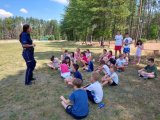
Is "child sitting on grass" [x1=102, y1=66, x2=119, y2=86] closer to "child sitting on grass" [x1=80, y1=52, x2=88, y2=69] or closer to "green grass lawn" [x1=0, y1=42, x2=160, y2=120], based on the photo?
"green grass lawn" [x1=0, y1=42, x2=160, y2=120]

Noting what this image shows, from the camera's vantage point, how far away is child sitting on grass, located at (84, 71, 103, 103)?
626 cm

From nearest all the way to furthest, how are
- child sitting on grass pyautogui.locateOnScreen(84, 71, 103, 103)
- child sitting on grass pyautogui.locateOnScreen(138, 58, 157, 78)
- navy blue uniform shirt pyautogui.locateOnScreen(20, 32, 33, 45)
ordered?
1. child sitting on grass pyautogui.locateOnScreen(84, 71, 103, 103)
2. navy blue uniform shirt pyautogui.locateOnScreen(20, 32, 33, 45)
3. child sitting on grass pyautogui.locateOnScreen(138, 58, 157, 78)

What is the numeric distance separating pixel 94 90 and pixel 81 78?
1671 mm

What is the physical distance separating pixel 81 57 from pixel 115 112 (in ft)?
20.4

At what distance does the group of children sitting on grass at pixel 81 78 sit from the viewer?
540 centimetres

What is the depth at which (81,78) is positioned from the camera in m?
7.94

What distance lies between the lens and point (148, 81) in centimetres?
902

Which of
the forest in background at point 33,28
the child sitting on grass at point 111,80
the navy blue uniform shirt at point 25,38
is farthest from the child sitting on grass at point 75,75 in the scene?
the forest in background at point 33,28

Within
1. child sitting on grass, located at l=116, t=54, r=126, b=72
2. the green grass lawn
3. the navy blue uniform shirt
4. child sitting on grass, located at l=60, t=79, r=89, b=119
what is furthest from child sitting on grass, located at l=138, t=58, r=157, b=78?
the navy blue uniform shirt

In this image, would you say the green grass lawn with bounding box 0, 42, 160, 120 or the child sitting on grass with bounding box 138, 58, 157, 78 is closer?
the green grass lawn with bounding box 0, 42, 160, 120

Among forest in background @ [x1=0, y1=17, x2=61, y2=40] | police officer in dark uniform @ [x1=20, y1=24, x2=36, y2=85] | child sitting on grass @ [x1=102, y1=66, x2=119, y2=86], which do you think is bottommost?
child sitting on grass @ [x1=102, y1=66, x2=119, y2=86]

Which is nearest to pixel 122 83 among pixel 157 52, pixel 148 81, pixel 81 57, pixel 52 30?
pixel 148 81

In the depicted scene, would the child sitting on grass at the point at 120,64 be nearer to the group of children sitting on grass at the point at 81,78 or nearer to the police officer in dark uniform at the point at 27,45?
the group of children sitting on grass at the point at 81,78

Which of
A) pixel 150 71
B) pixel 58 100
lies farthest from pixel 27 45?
pixel 150 71
